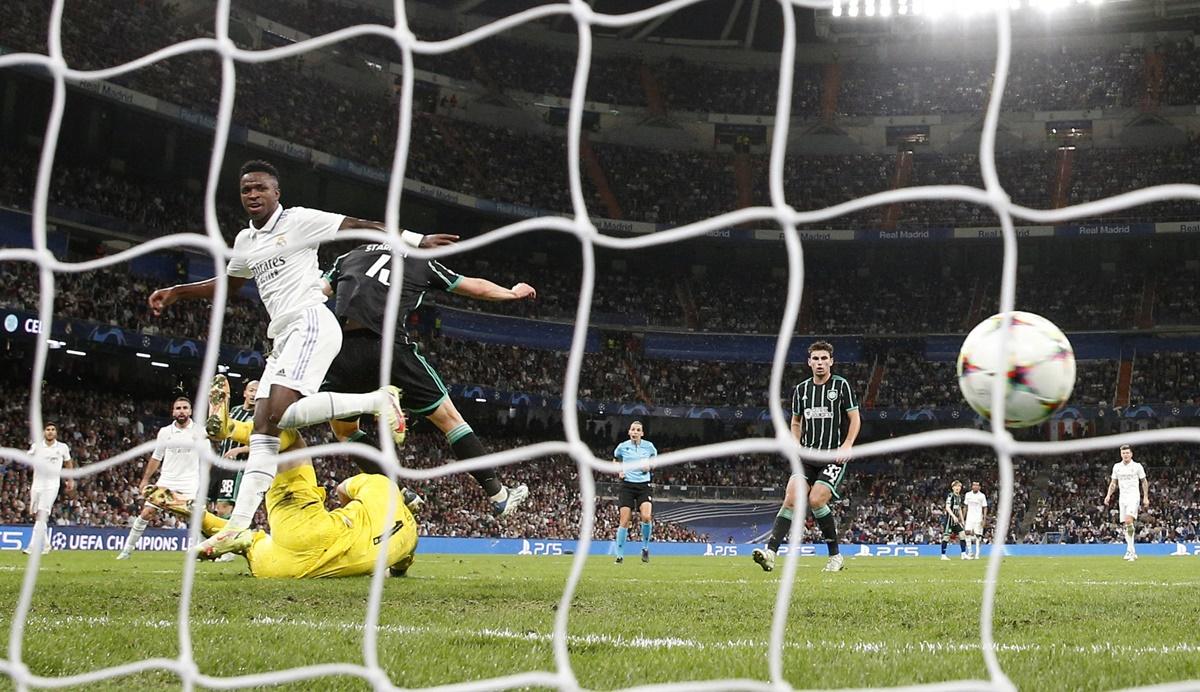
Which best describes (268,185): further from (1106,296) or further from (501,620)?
(1106,296)

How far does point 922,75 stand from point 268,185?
35.8m

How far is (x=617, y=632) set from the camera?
4.29 m

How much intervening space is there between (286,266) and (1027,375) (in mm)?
3940

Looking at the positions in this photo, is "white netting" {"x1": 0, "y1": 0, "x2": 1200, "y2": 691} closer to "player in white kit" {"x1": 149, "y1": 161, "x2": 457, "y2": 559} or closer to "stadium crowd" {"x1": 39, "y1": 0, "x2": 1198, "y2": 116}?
"player in white kit" {"x1": 149, "y1": 161, "x2": 457, "y2": 559}

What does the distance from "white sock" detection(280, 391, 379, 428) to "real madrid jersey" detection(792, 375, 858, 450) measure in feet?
16.6

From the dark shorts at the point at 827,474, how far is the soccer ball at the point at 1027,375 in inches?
203

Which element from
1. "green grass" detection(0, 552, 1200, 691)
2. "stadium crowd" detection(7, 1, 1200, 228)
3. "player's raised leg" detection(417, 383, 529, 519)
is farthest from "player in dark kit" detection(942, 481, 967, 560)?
"stadium crowd" detection(7, 1, 1200, 228)

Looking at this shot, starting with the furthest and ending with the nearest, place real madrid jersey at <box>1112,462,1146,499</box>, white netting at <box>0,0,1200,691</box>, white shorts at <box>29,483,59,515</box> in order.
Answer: real madrid jersey at <box>1112,462,1146,499</box> → white shorts at <box>29,483,59,515</box> → white netting at <box>0,0,1200,691</box>

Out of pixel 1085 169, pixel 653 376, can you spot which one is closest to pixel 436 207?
pixel 653 376

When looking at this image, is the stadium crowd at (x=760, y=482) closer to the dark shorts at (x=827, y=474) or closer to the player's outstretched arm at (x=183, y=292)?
the dark shorts at (x=827, y=474)

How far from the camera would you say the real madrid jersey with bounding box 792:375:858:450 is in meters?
9.64

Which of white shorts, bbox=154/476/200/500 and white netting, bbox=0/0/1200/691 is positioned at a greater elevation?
white netting, bbox=0/0/1200/691

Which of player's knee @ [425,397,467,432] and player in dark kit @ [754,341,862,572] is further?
player in dark kit @ [754,341,862,572]

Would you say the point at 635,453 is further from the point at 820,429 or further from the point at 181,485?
the point at 181,485
